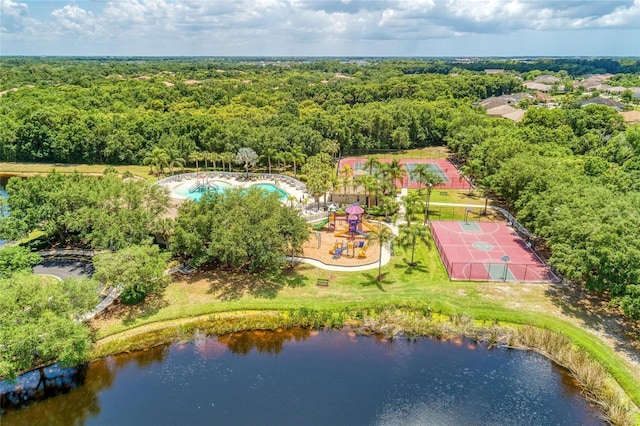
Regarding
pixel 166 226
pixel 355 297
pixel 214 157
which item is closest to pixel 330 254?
pixel 355 297

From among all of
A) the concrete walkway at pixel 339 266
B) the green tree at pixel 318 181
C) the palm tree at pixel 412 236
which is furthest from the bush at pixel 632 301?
the green tree at pixel 318 181

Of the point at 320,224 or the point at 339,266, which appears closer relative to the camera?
the point at 339,266

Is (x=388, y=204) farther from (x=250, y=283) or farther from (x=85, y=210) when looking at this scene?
(x=85, y=210)

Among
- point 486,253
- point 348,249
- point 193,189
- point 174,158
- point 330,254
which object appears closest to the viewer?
point 486,253

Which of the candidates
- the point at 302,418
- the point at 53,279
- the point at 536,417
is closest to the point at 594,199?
the point at 536,417

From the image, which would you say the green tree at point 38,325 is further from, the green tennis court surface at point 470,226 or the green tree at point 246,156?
the green tree at point 246,156

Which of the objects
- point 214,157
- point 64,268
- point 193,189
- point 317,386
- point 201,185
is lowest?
point 317,386

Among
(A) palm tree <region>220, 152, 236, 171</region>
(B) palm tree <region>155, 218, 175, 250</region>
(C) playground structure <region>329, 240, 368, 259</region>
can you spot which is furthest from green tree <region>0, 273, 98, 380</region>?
(A) palm tree <region>220, 152, 236, 171</region>

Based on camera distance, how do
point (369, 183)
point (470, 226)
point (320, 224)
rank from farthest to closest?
point (369, 183), point (320, 224), point (470, 226)
